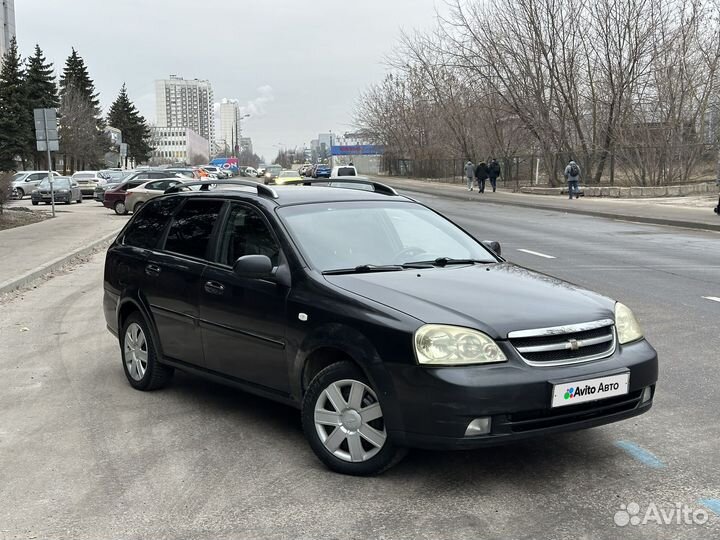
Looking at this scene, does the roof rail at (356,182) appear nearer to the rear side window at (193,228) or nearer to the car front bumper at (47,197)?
the rear side window at (193,228)

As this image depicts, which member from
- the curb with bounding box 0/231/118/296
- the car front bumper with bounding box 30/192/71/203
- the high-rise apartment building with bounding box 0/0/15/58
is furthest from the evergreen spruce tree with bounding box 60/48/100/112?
the curb with bounding box 0/231/118/296

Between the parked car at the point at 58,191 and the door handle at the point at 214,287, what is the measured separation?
37.0m

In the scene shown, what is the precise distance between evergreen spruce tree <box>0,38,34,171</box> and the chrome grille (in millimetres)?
70769

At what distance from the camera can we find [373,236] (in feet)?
18.0

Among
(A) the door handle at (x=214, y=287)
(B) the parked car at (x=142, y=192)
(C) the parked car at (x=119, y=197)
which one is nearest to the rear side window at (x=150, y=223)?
(A) the door handle at (x=214, y=287)

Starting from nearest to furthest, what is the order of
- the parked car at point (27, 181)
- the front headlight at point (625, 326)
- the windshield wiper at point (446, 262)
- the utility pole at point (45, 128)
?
the front headlight at point (625, 326) < the windshield wiper at point (446, 262) < the utility pole at point (45, 128) < the parked car at point (27, 181)

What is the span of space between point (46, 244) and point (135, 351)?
43.9ft

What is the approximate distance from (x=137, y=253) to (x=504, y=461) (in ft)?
11.7

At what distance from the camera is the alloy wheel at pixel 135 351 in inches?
253

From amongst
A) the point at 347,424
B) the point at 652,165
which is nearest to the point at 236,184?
the point at 347,424

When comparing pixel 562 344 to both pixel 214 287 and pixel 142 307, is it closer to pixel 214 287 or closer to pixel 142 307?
pixel 214 287

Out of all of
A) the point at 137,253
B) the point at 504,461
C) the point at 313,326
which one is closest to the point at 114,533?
the point at 313,326

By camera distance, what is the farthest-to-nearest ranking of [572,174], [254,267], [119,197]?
[572,174]
[119,197]
[254,267]

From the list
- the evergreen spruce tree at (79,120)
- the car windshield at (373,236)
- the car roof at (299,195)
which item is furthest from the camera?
the evergreen spruce tree at (79,120)
